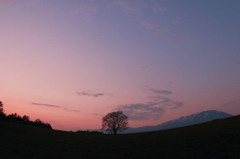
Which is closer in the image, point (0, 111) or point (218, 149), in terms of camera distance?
point (218, 149)

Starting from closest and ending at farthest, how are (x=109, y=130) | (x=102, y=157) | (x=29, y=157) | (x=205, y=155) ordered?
1. (x=205, y=155)
2. (x=29, y=157)
3. (x=102, y=157)
4. (x=109, y=130)

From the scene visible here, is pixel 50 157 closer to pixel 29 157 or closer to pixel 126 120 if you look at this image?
pixel 29 157

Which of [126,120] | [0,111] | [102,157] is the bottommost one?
[102,157]

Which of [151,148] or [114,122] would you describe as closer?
[151,148]

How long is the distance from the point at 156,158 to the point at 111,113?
253 feet

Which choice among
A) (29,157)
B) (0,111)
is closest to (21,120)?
(0,111)

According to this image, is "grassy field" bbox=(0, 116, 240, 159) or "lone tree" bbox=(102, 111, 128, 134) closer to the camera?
"grassy field" bbox=(0, 116, 240, 159)

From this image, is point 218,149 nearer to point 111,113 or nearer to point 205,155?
point 205,155

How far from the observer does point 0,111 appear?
10231cm

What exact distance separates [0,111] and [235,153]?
117 metres

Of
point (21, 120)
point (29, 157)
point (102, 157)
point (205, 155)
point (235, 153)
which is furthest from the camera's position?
point (21, 120)

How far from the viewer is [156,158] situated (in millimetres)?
22594

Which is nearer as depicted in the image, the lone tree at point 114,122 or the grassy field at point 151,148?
the grassy field at point 151,148

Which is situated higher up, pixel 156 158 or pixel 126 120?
pixel 126 120
